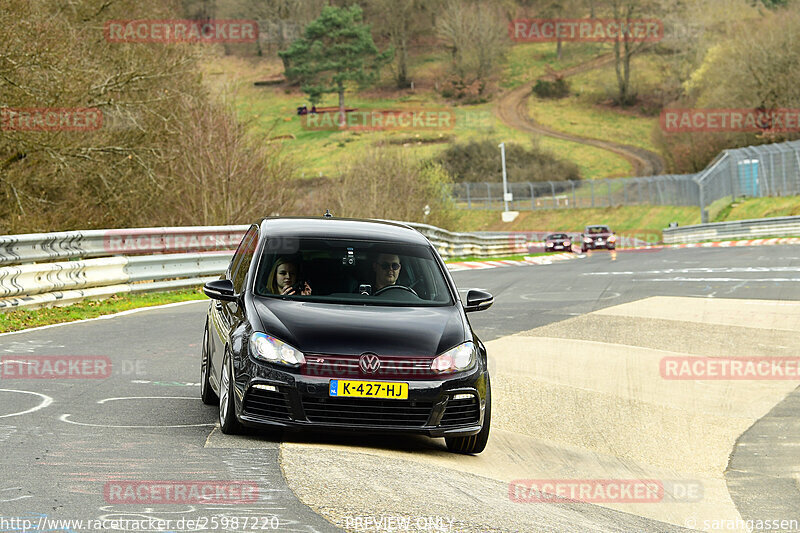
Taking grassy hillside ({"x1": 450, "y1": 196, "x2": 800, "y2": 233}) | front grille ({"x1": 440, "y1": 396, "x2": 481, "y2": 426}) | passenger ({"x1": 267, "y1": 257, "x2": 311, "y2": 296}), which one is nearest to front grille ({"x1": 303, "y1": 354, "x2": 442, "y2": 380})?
front grille ({"x1": 440, "y1": 396, "x2": 481, "y2": 426})

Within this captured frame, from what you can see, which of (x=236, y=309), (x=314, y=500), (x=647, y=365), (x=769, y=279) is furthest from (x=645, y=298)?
(x=314, y=500)

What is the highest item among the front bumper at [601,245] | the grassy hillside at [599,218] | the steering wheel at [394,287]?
the steering wheel at [394,287]

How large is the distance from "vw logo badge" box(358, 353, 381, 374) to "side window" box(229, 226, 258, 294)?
57.7 inches

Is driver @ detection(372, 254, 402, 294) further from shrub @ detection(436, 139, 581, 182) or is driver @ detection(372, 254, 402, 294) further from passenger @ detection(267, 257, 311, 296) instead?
shrub @ detection(436, 139, 581, 182)

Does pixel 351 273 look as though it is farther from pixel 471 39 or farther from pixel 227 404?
pixel 471 39

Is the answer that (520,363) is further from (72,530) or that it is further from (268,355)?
(72,530)

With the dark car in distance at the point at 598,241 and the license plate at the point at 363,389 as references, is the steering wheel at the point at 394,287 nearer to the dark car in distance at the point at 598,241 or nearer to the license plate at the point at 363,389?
the license plate at the point at 363,389

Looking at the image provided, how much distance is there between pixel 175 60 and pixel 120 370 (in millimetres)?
21134

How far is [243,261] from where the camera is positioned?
29.6 feet

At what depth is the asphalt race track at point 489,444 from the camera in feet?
18.3

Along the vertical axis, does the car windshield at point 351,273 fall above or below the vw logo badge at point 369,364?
above

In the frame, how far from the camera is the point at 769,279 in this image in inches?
899

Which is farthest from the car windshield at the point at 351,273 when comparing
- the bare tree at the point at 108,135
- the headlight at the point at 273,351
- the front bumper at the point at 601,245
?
the front bumper at the point at 601,245

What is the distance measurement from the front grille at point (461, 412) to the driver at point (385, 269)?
1.25 m
